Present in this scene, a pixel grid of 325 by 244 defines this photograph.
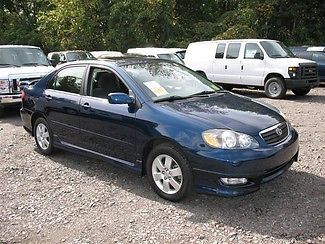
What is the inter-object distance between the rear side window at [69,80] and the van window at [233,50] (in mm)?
7708

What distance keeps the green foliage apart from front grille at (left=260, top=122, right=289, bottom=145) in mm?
16796

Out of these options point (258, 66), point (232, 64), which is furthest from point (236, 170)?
point (232, 64)

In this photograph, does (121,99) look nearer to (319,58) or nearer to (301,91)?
(301,91)

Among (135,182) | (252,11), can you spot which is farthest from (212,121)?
(252,11)

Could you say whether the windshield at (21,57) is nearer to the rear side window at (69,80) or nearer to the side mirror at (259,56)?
the rear side window at (69,80)

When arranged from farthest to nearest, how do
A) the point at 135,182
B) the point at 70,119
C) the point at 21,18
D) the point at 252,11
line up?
the point at 21,18 < the point at 252,11 < the point at 70,119 < the point at 135,182

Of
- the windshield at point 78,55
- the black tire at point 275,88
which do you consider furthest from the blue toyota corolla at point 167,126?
the windshield at point 78,55

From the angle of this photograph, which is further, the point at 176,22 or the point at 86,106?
the point at 176,22

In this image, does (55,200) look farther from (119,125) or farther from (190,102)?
(190,102)

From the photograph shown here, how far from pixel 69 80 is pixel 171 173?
232 centimetres

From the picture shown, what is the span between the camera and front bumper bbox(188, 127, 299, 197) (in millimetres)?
4004

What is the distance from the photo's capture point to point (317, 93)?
13.0 meters

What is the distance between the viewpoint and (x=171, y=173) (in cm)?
440

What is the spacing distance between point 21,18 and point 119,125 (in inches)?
1306
